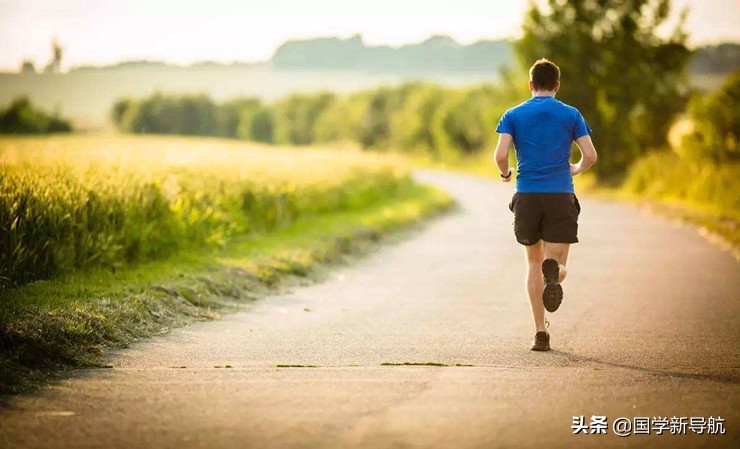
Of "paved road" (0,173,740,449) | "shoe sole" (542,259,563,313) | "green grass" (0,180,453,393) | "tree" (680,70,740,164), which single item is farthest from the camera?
"tree" (680,70,740,164)

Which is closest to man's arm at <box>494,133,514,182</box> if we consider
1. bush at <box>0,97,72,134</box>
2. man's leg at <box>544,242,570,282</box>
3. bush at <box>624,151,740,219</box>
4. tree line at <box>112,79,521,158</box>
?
man's leg at <box>544,242,570,282</box>

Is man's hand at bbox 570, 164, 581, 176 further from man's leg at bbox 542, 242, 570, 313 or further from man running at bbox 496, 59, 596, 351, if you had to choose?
man's leg at bbox 542, 242, 570, 313

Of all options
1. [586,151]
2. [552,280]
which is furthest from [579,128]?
[552,280]

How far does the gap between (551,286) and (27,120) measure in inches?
2439

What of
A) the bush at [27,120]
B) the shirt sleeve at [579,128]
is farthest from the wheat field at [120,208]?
the bush at [27,120]

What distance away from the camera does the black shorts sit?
27.3 ft

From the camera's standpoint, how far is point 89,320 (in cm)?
874

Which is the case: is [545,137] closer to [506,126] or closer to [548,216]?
[506,126]

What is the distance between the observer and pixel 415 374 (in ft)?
23.9

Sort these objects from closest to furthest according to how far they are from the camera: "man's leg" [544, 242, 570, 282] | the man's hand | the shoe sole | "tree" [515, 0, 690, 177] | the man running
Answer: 1. the shoe sole
2. the man running
3. "man's leg" [544, 242, 570, 282]
4. the man's hand
5. "tree" [515, 0, 690, 177]

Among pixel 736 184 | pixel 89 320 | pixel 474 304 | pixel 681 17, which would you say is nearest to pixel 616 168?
pixel 681 17

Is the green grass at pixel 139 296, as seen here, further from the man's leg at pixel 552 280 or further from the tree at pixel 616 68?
the tree at pixel 616 68

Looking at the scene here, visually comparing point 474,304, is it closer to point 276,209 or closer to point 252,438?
point 252,438

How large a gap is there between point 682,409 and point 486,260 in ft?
34.8
